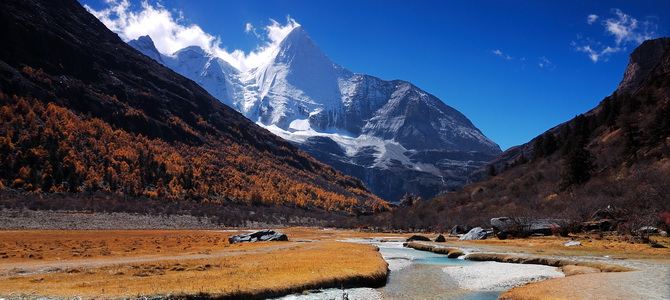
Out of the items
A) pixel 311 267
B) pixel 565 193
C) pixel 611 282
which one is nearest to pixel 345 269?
pixel 311 267

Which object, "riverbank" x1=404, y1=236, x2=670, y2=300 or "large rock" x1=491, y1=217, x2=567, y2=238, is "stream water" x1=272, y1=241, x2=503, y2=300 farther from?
"large rock" x1=491, y1=217, x2=567, y2=238

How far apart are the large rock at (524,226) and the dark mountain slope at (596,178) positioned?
20.1ft

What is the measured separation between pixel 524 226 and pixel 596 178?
29407mm

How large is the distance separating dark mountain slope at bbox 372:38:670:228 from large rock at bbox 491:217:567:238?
20.1 ft

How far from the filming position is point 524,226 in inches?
2340

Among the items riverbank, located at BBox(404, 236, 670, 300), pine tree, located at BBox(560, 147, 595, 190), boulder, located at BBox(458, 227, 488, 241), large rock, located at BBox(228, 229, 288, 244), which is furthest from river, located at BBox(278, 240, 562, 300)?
pine tree, located at BBox(560, 147, 595, 190)

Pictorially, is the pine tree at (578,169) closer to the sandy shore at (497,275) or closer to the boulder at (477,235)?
the boulder at (477,235)

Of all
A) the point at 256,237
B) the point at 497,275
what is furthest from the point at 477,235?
the point at 256,237

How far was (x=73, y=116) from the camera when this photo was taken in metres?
166

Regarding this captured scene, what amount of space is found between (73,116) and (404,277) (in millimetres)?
183038

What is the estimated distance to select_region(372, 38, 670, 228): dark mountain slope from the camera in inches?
2240

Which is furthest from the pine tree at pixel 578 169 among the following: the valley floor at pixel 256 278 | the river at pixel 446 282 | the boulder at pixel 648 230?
the river at pixel 446 282

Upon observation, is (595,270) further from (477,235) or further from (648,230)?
(477,235)

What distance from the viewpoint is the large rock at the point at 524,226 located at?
2222 inches
